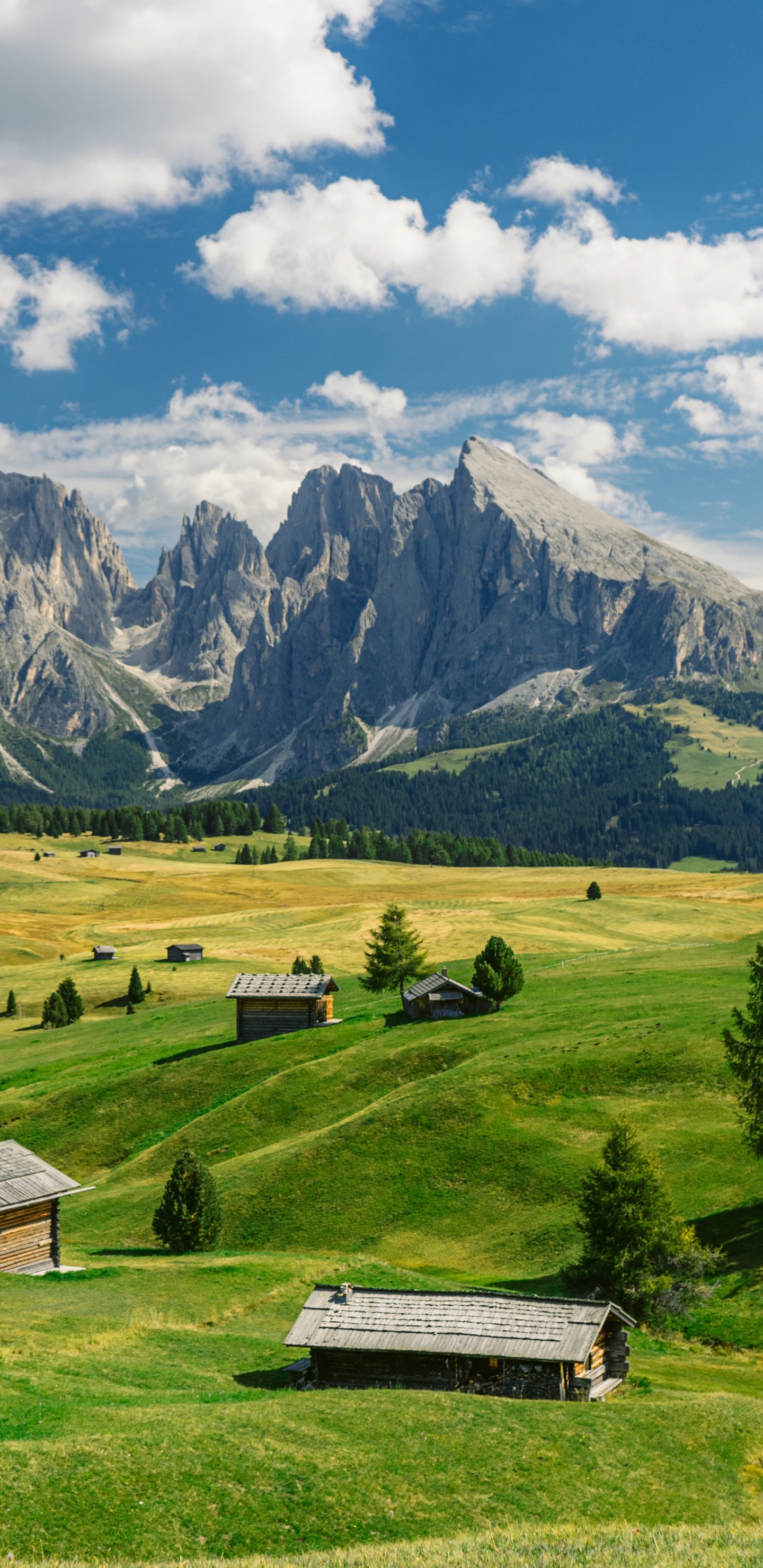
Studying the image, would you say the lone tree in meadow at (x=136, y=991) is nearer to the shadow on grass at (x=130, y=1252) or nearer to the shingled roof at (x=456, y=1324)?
the shadow on grass at (x=130, y=1252)

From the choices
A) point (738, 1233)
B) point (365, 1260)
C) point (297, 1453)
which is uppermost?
point (297, 1453)

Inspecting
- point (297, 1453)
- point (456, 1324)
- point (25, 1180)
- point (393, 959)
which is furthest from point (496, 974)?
point (297, 1453)

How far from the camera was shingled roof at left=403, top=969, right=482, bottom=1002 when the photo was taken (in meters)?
74.8

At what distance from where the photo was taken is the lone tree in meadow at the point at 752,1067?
45.1 meters

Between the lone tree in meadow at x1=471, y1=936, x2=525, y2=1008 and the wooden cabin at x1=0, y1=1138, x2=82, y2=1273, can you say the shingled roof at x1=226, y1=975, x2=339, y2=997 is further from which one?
the wooden cabin at x1=0, y1=1138, x2=82, y2=1273

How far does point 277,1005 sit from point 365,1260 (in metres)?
35.7

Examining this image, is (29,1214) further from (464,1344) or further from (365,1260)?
(464,1344)

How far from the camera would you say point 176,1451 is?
20453 millimetres

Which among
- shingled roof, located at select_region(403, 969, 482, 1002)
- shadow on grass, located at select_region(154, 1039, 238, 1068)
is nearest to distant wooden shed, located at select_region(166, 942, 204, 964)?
shadow on grass, located at select_region(154, 1039, 238, 1068)

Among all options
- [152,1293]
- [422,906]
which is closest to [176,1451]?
[152,1293]

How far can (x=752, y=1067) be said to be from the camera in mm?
45750

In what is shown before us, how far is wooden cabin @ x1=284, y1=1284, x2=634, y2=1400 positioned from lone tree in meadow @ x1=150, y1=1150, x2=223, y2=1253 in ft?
52.7

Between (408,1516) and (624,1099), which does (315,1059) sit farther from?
(408,1516)

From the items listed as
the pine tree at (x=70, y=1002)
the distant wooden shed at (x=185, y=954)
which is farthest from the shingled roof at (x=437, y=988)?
the distant wooden shed at (x=185, y=954)
